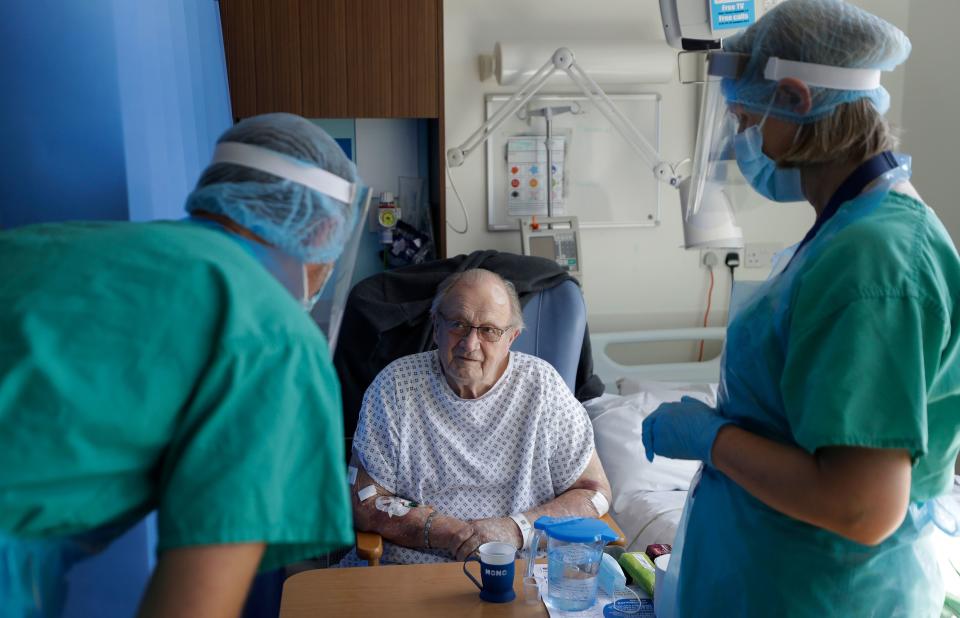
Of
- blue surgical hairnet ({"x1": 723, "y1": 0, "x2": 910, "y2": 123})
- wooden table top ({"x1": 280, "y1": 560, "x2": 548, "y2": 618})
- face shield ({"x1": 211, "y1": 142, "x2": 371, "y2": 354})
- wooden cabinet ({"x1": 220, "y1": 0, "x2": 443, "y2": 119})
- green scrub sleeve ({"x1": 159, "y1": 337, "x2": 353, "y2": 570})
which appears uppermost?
wooden cabinet ({"x1": 220, "y1": 0, "x2": 443, "y2": 119})

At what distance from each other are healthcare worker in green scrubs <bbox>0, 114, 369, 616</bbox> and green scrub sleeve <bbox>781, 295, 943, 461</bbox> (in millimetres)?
582

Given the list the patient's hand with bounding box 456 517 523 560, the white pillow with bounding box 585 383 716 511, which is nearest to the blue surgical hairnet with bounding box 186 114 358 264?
the patient's hand with bounding box 456 517 523 560

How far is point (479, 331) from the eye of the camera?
2.37m

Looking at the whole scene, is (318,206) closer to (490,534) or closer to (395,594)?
(395,594)

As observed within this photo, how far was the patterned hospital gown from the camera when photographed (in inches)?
91.0

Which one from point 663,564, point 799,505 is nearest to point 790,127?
point 799,505

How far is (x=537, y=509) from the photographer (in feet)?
7.48

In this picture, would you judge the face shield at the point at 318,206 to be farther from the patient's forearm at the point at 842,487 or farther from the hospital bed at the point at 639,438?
the hospital bed at the point at 639,438

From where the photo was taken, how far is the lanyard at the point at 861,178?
1193 millimetres

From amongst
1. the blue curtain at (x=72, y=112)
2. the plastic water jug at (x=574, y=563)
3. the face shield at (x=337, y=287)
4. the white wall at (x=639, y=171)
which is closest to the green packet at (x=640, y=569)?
the plastic water jug at (x=574, y=563)

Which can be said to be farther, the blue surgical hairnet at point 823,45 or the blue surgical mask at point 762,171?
the blue surgical mask at point 762,171

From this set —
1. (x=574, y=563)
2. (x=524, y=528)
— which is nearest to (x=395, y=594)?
(x=574, y=563)

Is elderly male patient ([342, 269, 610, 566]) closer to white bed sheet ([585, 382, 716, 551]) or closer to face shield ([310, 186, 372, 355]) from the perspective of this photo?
white bed sheet ([585, 382, 716, 551])

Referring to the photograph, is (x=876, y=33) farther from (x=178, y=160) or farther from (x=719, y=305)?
(x=719, y=305)
